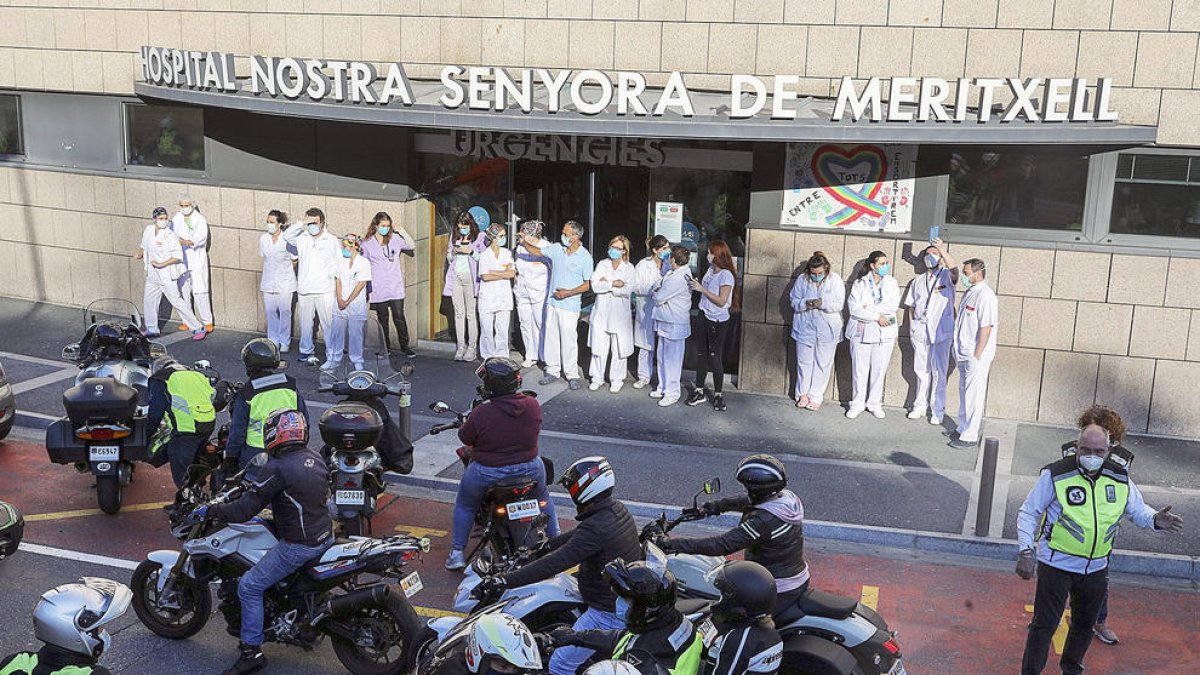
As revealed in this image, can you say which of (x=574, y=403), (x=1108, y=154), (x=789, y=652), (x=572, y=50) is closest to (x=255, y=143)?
(x=572, y=50)

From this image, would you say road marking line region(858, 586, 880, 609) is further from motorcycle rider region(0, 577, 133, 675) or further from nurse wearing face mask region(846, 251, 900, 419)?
motorcycle rider region(0, 577, 133, 675)

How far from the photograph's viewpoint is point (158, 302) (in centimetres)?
1695

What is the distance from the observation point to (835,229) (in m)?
14.1

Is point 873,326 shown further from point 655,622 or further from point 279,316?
point 655,622

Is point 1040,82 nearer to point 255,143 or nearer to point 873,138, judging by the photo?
point 873,138

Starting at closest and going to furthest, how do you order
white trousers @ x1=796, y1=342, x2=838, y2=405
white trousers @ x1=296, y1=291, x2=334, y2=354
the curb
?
the curb → white trousers @ x1=796, y1=342, x2=838, y2=405 → white trousers @ x1=296, y1=291, x2=334, y2=354

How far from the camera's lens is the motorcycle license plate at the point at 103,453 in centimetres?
1068

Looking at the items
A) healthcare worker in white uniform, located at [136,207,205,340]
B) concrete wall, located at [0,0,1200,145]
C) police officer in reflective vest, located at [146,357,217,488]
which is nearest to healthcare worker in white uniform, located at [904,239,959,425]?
concrete wall, located at [0,0,1200,145]

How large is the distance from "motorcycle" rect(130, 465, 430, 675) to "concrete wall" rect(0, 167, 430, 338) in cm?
799

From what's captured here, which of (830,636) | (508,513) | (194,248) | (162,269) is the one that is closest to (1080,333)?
(508,513)

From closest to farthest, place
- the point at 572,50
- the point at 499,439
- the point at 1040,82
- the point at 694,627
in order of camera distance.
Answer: the point at 694,627 < the point at 499,439 < the point at 1040,82 < the point at 572,50

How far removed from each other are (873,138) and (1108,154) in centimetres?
249

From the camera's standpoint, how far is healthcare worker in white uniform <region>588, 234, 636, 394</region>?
14.4 metres

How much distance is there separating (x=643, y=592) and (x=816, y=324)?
8.02 meters
